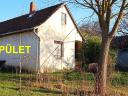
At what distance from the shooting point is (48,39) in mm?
30922

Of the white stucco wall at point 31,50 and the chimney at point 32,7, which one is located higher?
the chimney at point 32,7

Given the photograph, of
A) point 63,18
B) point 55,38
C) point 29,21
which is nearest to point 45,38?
point 55,38

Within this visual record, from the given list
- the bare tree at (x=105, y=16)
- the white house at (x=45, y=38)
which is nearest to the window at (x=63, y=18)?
the white house at (x=45, y=38)

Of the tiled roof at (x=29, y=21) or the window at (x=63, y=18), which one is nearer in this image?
the tiled roof at (x=29, y=21)

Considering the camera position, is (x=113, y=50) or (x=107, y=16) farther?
(x=113, y=50)

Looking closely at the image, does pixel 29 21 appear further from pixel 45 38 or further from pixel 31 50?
pixel 31 50

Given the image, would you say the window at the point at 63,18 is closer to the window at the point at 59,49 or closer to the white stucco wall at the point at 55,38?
the white stucco wall at the point at 55,38

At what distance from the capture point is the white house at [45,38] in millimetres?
29875

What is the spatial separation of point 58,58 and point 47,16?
12.0 ft

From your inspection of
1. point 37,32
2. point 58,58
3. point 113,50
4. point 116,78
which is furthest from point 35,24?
point 116,78

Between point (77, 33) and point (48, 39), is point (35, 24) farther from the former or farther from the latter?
point (77, 33)

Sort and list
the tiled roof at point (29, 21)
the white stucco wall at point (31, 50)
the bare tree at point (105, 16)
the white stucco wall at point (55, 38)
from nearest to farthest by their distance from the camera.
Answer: the bare tree at point (105, 16), the white stucco wall at point (31, 50), the white stucco wall at point (55, 38), the tiled roof at point (29, 21)

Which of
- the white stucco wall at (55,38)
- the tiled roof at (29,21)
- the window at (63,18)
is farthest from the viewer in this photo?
the window at (63,18)

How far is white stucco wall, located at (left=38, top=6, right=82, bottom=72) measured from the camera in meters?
30.2
